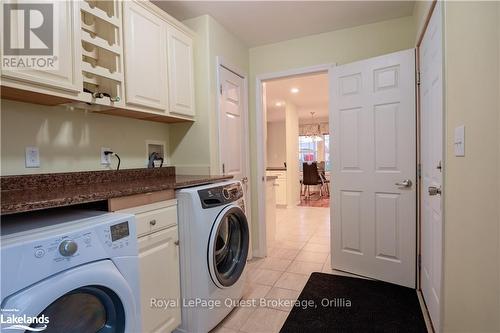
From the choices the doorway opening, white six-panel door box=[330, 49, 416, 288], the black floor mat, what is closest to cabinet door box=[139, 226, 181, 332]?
the black floor mat

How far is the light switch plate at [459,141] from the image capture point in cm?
112

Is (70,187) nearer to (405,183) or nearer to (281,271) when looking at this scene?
(281,271)

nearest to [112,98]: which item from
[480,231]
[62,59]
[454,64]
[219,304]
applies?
[62,59]

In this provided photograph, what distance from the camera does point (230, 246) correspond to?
1.92 meters

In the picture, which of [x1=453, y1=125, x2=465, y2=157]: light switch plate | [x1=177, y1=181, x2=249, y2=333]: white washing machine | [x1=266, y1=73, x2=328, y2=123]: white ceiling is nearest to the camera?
[x1=453, y1=125, x2=465, y2=157]: light switch plate

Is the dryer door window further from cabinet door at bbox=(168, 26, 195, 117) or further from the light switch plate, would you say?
the light switch plate

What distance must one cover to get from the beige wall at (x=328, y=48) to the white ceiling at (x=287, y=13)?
2.8 inches

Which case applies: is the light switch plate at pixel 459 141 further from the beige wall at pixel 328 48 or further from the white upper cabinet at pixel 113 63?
the white upper cabinet at pixel 113 63

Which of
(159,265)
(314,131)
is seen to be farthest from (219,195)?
(314,131)

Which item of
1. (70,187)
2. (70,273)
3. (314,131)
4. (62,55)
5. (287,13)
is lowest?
(70,273)

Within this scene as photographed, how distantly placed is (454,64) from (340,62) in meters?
1.41

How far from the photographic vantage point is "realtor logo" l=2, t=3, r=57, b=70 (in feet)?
3.72

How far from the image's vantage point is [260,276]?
239 cm

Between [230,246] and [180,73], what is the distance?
138 centimetres
